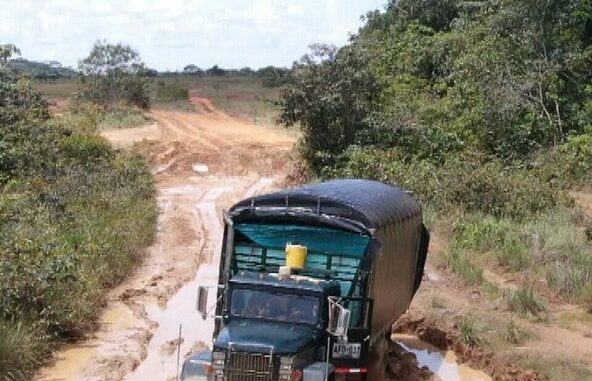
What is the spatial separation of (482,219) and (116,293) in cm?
936

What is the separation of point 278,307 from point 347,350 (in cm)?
101

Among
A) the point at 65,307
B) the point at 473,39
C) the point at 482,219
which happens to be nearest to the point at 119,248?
the point at 65,307

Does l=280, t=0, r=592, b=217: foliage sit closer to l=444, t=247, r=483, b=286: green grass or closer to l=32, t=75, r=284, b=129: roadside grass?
l=444, t=247, r=483, b=286: green grass

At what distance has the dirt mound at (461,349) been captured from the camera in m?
13.9

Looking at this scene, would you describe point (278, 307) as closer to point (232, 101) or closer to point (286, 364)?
point (286, 364)

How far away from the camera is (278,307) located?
10.9m

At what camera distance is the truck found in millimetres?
10422

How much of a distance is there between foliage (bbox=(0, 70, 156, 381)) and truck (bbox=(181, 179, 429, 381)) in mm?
3999

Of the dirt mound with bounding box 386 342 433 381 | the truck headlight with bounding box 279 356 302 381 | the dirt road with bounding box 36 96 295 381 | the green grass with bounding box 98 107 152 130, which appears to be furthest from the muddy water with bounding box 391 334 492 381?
the green grass with bounding box 98 107 152 130

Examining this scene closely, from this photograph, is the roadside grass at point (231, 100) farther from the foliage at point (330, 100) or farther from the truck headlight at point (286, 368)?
the truck headlight at point (286, 368)

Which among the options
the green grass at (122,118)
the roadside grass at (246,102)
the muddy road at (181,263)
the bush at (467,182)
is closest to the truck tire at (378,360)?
the muddy road at (181,263)

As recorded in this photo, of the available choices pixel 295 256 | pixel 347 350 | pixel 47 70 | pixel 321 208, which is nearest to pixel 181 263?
pixel 321 208

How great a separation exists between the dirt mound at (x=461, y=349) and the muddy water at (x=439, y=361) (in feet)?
0.34

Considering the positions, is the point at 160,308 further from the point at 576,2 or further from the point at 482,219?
the point at 576,2
